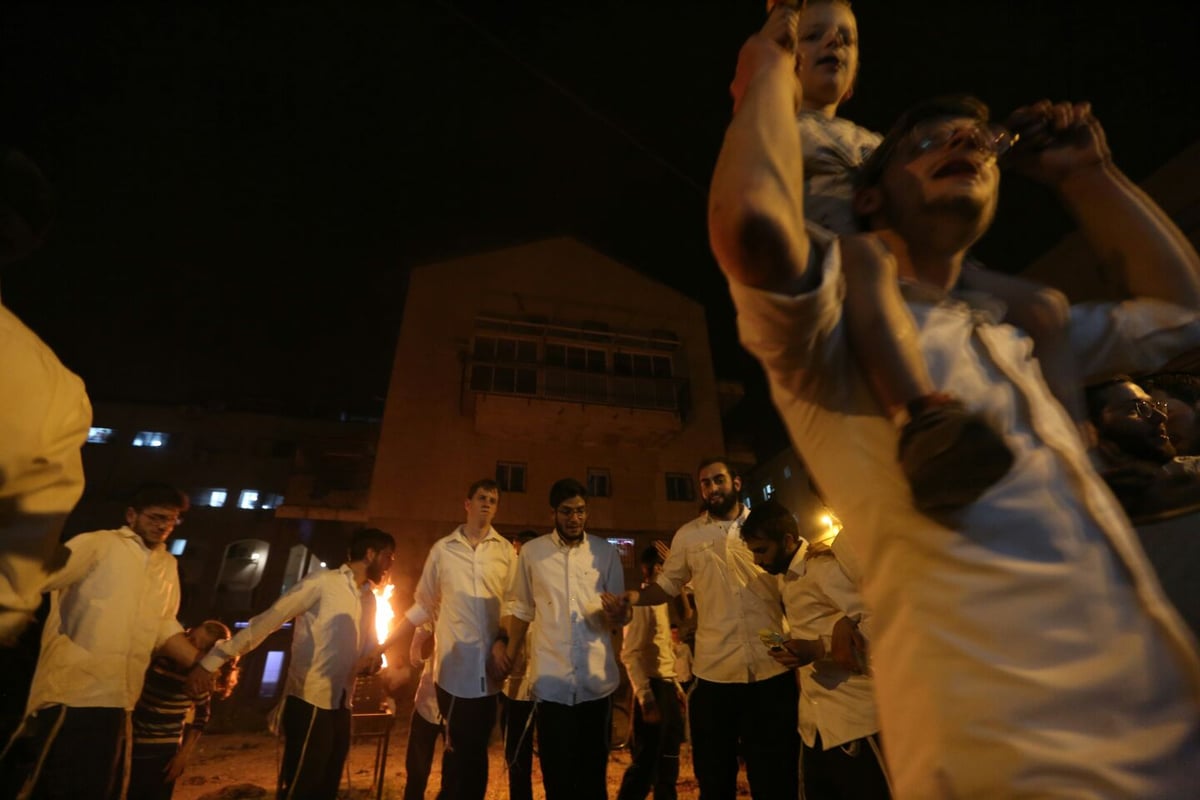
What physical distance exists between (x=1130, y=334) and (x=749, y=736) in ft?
12.7

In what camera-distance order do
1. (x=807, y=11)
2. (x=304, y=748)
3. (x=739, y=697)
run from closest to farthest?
1. (x=807, y=11)
2. (x=739, y=697)
3. (x=304, y=748)

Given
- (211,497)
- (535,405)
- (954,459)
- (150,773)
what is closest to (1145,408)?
(954,459)

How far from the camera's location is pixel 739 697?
4160mm

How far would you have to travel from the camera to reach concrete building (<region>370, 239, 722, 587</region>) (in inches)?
665

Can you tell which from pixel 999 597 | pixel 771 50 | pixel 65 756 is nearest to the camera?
pixel 999 597

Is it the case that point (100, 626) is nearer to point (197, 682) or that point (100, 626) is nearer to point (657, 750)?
point (197, 682)

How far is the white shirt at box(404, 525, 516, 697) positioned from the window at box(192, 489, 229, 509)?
105 ft

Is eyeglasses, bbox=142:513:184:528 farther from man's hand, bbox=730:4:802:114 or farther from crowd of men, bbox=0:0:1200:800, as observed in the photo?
man's hand, bbox=730:4:802:114

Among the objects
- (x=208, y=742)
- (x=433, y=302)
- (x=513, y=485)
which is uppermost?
(x=433, y=302)

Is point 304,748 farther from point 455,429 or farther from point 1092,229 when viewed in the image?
point 455,429

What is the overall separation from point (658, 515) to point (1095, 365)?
1717cm

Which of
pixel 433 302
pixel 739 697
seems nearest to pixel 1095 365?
pixel 739 697

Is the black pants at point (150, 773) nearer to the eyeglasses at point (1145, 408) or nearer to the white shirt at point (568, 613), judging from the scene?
the white shirt at point (568, 613)

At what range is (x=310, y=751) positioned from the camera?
479 cm
